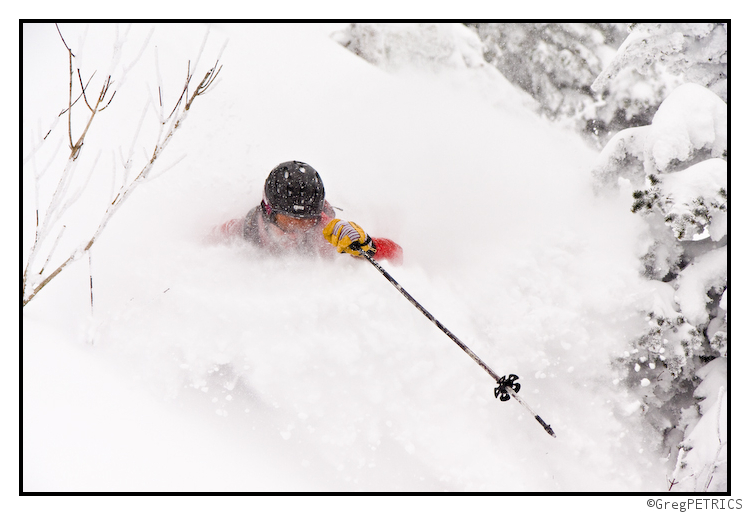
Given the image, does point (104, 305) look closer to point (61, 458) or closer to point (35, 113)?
point (61, 458)

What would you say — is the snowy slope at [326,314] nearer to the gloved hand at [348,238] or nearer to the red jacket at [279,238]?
the red jacket at [279,238]

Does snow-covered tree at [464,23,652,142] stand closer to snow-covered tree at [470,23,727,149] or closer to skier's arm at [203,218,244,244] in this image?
snow-covered tree at [470,23,727,149]

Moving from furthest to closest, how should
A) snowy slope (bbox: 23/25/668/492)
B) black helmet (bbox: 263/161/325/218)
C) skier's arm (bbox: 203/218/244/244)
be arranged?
skier's arm (bbox: 203/218/244/244) → black helmet (bbox: 263/161/325/218) → snowy slope (bbox: 23/25/668/492)

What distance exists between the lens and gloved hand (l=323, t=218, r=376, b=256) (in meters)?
3.48

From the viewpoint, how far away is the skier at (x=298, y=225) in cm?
340

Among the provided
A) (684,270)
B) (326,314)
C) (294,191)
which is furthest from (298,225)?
(684,270)

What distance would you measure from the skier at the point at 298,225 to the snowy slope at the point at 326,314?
0.18 m

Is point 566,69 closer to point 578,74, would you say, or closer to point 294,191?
point 578,74

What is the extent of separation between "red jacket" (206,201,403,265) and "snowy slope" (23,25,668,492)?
14cm

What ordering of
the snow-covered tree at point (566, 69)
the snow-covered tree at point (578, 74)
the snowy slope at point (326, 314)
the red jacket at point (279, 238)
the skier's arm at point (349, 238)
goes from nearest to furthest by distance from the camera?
the snowy slope at point (326, 314), the skier's arm at point (349, 238), the red jacket at point (279, 238), the snow-covered tree at point (578, 74), the snow-covered tree at point (566, 69)

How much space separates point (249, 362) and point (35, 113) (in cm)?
279

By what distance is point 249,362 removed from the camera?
3.35m
